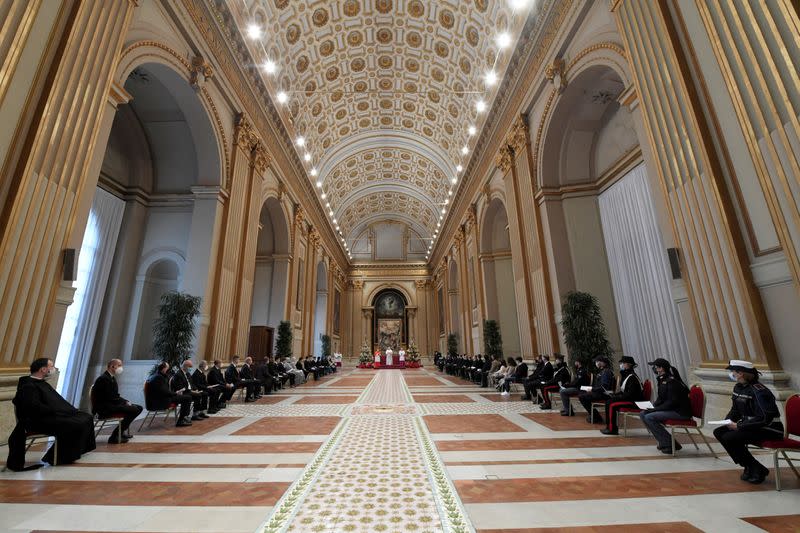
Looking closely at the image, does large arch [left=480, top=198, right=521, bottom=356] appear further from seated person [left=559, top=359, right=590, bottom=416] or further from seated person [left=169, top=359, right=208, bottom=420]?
seated person [left=169, top=359, right=208, bottom=420]

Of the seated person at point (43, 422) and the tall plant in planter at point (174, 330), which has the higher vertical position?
the tall plant in planter at point (174, 330)

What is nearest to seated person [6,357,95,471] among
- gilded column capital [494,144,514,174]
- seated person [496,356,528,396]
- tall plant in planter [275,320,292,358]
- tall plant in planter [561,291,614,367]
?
tall plant in planter [561,291,614,367]

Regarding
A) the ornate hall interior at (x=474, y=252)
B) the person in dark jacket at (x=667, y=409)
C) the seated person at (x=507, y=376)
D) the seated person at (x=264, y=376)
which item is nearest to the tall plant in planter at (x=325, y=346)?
the ornate hall interior at (x=474, y=252)

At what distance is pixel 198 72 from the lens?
24.9 ft

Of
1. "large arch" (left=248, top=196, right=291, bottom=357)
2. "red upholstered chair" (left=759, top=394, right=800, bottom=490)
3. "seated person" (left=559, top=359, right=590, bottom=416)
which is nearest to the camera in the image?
"red upholstered chair" (left=759, top=394, right=800, bottom=490)

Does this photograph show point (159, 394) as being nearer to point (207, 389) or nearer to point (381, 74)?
point (207, 389)

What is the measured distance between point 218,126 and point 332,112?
7970 millimetres

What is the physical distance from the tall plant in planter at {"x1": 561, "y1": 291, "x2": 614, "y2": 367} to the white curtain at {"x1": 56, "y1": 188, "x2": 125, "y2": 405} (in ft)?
30.1

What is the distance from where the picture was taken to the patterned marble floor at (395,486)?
2205mm

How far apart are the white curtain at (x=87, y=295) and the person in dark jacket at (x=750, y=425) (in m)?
9.47

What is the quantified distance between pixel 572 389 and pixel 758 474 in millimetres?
3051

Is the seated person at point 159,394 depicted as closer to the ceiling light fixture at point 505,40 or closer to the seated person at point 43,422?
the seated person at point 43,422

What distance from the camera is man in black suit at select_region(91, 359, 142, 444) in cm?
429

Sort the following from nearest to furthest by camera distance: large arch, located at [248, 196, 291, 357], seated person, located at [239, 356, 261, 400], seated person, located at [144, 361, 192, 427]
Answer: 1. seated person, located at [144, 361, 192, 427]
2. seated person, located at [239, 356, 261, 400]
3. large arch, located at [248, 196, 291, 357]
